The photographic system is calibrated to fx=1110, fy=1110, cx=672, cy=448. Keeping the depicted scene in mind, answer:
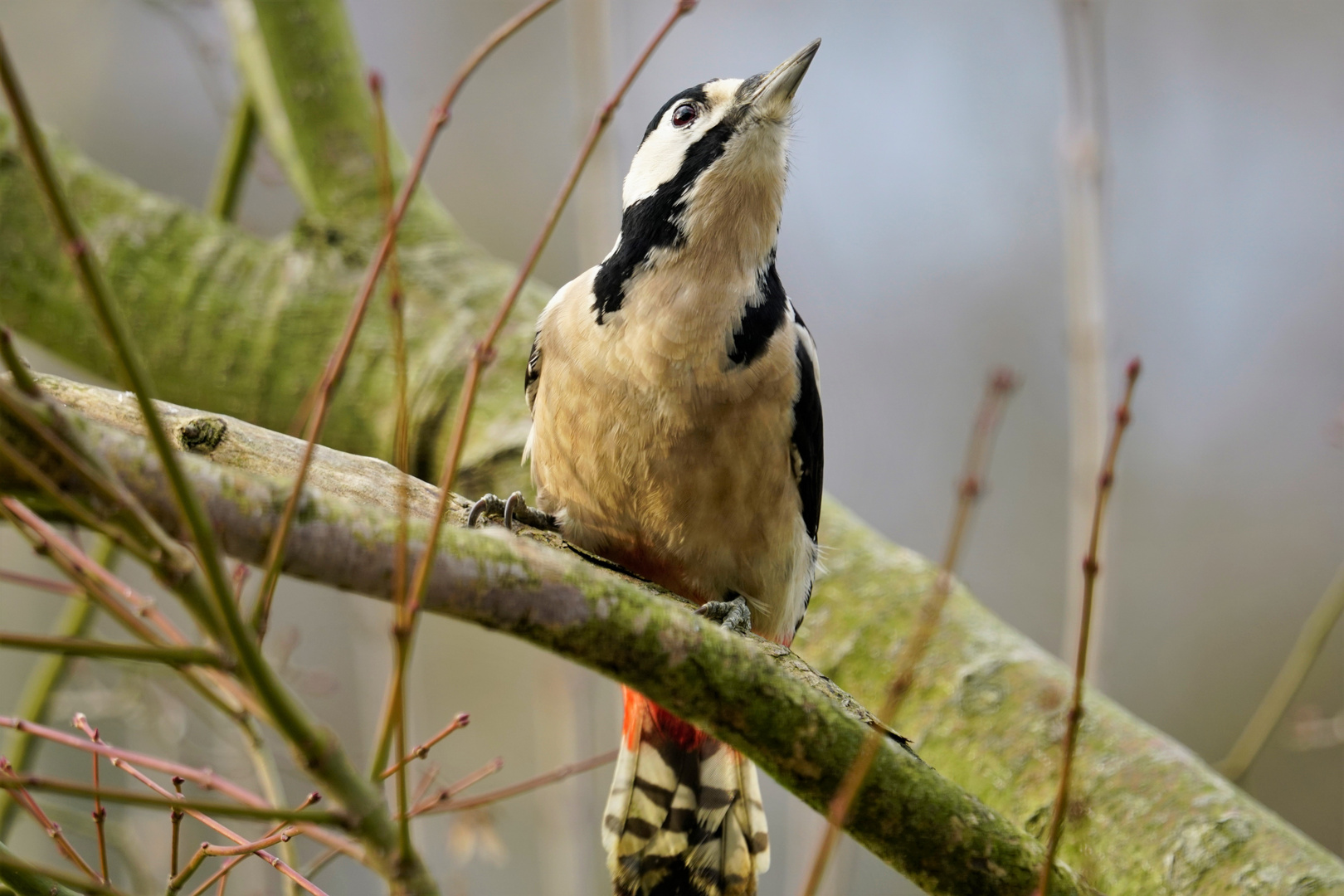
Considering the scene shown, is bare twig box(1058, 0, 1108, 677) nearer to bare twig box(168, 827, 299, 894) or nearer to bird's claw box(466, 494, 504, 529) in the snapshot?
bird's claw box(466, 494, 504, 529)

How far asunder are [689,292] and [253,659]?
1.92 meters

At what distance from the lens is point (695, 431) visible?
2.69 meters

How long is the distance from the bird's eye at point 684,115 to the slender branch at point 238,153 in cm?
210

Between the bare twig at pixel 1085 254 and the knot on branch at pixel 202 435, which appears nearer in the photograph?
the knot on branch at pixel 202 435

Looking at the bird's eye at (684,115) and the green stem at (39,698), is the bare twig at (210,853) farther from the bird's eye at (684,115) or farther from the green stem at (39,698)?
the bird's eye at (684,115)

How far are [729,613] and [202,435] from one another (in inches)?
50.9

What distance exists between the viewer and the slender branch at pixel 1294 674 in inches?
118

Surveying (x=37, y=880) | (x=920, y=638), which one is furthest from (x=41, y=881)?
(x=920, y=638)

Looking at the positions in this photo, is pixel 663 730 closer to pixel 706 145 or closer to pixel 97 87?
pixel 706 145

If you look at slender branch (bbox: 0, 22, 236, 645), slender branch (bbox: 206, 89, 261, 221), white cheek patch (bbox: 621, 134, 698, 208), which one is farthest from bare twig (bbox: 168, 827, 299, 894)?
slender branch (bbox: 206, 89, 261, 221)

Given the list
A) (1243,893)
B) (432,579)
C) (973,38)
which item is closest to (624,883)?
(1243,893)

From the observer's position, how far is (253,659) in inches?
41.1

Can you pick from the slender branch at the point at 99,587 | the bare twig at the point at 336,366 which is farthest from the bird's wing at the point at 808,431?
the slender branch at the point at 99,587

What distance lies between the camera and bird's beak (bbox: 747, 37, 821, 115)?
9.77ft
